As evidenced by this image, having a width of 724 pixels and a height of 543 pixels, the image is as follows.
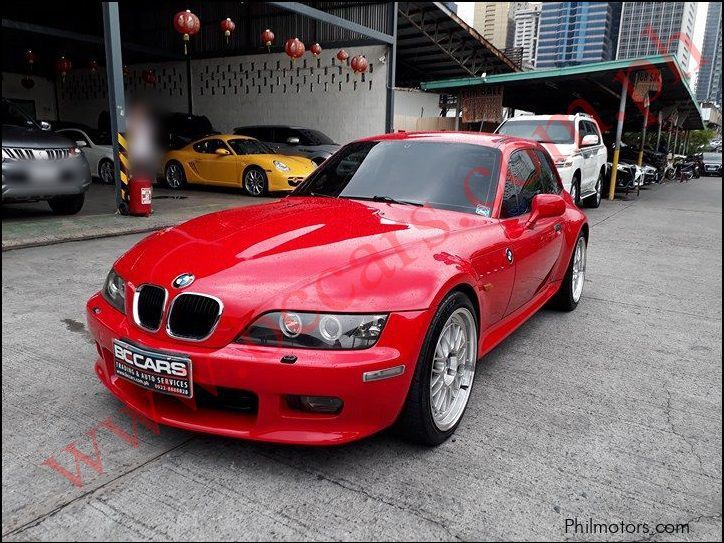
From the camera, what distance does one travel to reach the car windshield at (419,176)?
318 centimetres

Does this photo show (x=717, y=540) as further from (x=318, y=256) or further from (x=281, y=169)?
(x=281, y=169)

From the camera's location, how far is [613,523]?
194 centimetres

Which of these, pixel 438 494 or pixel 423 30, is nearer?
pixel 438 494

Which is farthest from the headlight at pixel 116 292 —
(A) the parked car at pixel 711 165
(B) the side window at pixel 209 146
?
(A) the parked car at pixel 711 165

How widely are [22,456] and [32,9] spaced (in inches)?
798

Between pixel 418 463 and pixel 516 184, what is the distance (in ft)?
6.16

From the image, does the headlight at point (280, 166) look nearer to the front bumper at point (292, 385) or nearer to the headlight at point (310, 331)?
the front bumper at point (292, 385)

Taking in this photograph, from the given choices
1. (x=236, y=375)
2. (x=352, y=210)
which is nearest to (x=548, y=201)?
(x=352, y=210)

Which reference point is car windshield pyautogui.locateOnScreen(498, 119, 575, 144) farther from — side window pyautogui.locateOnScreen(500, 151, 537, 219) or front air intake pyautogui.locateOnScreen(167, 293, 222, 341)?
front air intake pyautogui.locateOnScreen(167, 293, 222, 341)

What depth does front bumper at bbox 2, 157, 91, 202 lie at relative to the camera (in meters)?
6.93

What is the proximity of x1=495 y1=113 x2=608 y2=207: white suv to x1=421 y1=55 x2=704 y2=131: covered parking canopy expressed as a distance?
3159 mm

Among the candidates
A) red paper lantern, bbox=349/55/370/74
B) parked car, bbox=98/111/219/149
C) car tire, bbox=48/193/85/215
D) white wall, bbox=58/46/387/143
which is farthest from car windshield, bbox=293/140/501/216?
white wall, bbox=58/46/387/143

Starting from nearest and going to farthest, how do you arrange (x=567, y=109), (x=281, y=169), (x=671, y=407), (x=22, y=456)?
1. (x=22, y=456)
2. (x=671, y=407)
3. (x=281, y=169)
4. (x=567, y=109)

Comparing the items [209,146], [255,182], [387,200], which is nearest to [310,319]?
[387,200]
